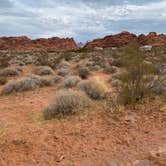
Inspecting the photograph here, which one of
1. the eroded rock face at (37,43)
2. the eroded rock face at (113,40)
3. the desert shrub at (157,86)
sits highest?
the desert shrub at (157,86)

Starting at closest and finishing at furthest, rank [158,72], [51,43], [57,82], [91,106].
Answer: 1. [91,106]
2. [158,72]
3. [57,82]
4. [51,43]

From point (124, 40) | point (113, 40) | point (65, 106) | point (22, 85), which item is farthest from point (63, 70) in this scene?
point (113, 40)

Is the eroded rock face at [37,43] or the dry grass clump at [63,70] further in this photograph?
the eroded rock face at [37,43]

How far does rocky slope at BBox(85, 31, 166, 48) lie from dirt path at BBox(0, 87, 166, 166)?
93706mm

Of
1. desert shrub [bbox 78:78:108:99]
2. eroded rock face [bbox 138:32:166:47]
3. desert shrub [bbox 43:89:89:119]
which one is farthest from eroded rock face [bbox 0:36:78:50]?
desert shrub [bbox 43:89:89:119]

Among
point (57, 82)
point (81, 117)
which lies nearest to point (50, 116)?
point (81, 117)

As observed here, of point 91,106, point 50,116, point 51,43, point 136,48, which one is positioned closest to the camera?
point 50,116

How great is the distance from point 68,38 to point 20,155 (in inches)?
5371

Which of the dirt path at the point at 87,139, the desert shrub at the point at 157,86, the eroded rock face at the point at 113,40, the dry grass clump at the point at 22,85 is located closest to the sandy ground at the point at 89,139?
the dirt path at the point at 87,139

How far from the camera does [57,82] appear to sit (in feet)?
66.4

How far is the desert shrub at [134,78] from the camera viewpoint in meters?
11.3

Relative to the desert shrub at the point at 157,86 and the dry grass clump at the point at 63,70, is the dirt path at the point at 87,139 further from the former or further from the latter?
the dry grass clump at the point at 63,70

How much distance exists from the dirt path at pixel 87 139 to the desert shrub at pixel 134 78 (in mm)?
838

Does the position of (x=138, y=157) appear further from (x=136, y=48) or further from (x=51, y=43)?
(x=51, y=43)
